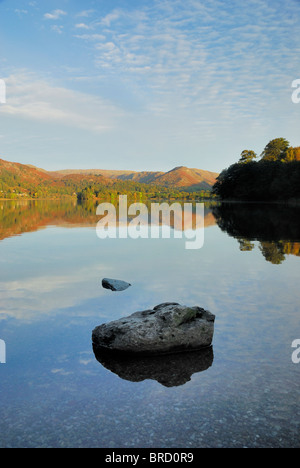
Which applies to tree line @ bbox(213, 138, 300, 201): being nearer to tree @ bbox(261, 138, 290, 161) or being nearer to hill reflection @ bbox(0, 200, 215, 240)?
tree @ bbox(261, 138, 290, 161)

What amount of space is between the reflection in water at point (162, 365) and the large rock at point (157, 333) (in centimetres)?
19

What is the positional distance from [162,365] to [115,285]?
7.60 metres

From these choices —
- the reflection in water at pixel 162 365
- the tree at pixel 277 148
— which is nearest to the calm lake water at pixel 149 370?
the reflection in water at pixel 162 365

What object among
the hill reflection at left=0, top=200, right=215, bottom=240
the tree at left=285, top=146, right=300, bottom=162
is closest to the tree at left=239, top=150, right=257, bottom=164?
the tree at left=285, top=146, right=300, bottom=162

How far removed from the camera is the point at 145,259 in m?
24.3

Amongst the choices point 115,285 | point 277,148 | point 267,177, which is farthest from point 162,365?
point 277,148

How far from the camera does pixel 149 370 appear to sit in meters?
9.00

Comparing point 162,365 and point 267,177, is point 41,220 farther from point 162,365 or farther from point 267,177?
point 267,177

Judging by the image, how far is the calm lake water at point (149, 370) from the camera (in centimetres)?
654

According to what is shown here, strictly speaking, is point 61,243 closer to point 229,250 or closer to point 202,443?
point 229,250

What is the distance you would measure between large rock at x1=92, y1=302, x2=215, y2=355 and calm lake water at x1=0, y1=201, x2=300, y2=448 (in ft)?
1.32

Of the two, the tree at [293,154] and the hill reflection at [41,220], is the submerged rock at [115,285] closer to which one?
the hill reflection at [41,220]

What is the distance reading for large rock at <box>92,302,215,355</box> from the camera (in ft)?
32.2

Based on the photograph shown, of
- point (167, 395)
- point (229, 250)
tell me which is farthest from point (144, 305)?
point (229, 250)
